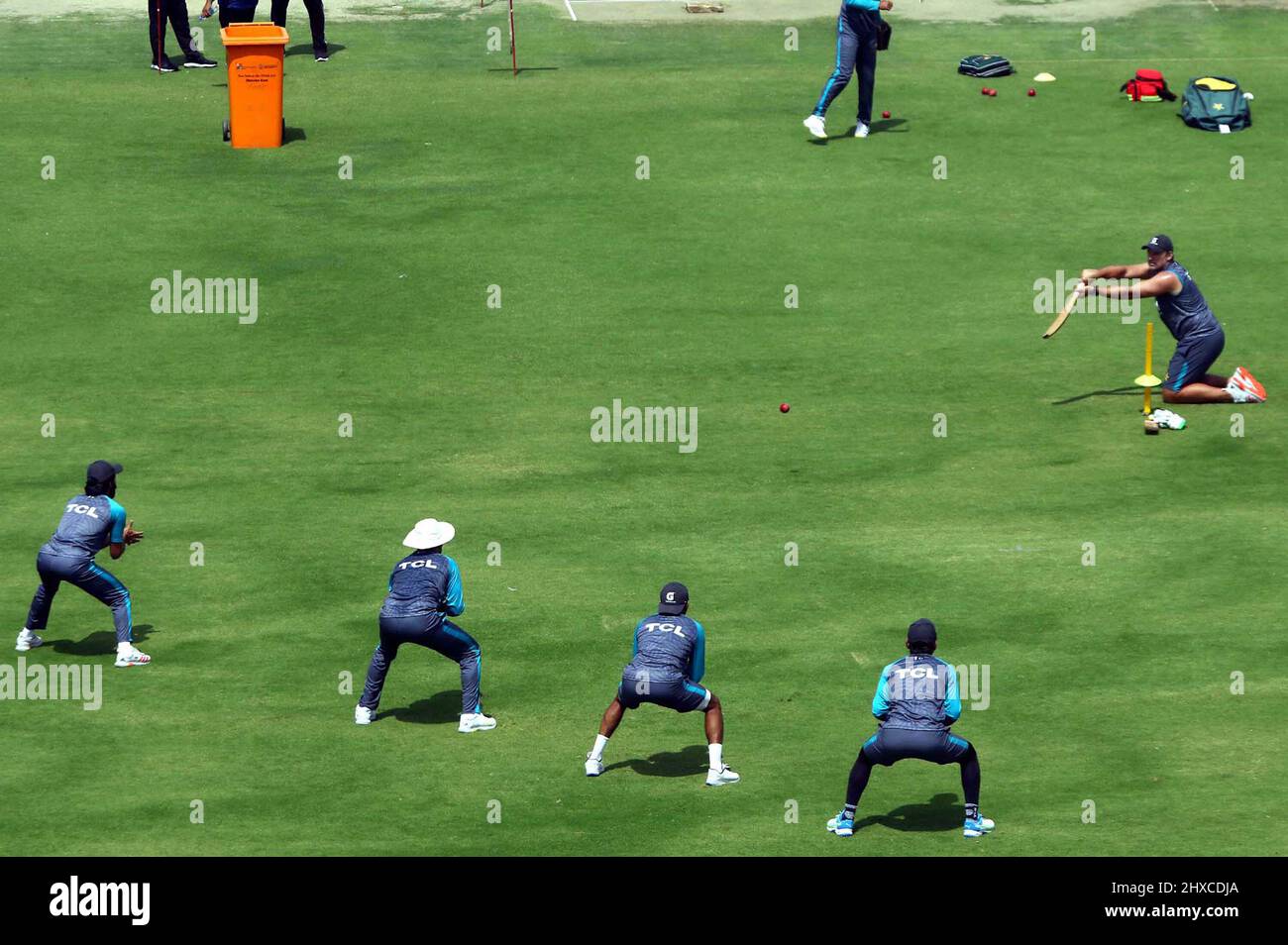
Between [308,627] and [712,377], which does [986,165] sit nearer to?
[712,377]

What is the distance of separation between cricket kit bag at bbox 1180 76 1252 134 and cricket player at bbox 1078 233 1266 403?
352 inches

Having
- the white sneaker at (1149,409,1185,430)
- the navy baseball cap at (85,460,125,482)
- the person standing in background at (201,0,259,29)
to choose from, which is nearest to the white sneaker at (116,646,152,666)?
the navy baseball cap at (85,460,125,482)

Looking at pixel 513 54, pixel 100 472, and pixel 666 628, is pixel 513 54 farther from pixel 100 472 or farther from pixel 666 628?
pixel 666 628

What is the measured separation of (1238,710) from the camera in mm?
18922

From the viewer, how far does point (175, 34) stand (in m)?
36.5

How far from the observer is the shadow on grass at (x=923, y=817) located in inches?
666

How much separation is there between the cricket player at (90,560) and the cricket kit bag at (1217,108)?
2017cm

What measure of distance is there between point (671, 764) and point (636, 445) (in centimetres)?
794

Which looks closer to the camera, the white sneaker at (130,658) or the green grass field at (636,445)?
the green grass field at (636,445)

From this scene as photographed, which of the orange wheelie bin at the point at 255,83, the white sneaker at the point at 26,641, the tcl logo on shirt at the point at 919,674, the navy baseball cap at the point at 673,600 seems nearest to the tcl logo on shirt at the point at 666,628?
the navy baseball cap at the point at 673,600

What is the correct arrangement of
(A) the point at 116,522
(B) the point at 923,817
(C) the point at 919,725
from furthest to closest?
(A) the point at 116,522, (B) the point at 923,817, (C) the point at 919,725

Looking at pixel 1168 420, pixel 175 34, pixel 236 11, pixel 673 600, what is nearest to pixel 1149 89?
pixel 1168 420

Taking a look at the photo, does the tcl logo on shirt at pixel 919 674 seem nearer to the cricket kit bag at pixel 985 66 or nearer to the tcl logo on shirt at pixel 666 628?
the tcl logo on shirt at pixel 666 628

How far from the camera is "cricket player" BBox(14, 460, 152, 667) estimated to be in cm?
1984
